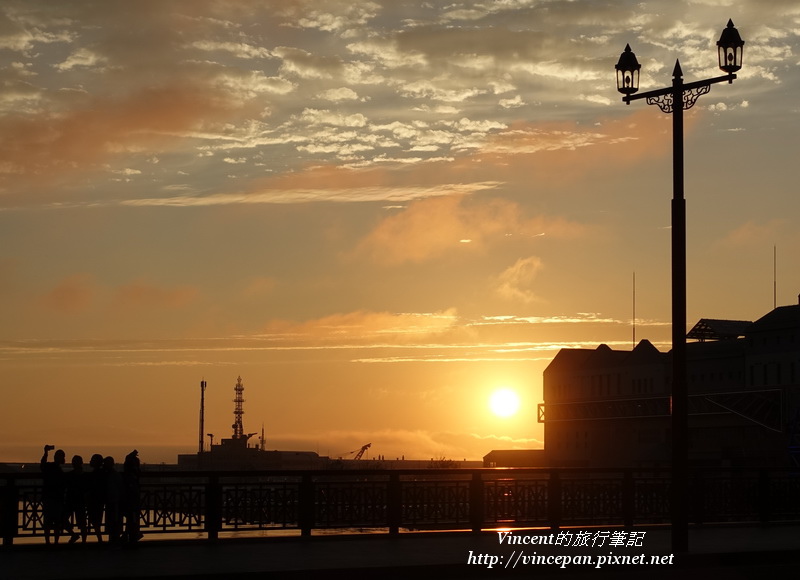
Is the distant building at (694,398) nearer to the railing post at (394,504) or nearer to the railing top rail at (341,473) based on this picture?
the railing top rail at (341,473)

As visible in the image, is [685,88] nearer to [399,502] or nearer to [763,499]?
[399,502]

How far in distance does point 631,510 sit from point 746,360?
9166 cm

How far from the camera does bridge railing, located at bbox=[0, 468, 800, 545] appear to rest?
72.1 feet

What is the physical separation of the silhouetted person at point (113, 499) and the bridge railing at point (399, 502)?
1.88 feet

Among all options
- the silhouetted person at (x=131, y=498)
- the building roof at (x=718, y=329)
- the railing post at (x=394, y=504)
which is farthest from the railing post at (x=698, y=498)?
the building roof at (x=718, y=329)

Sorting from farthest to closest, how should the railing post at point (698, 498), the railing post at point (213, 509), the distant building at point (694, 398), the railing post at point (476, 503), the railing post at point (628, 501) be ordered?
the distant building at point (694, 398) < the railing post at point (698, 498) < the railing post at point (628, 501) < the railing post at point (476, 503) < the railing post at point (213, 509)

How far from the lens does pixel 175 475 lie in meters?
21.7

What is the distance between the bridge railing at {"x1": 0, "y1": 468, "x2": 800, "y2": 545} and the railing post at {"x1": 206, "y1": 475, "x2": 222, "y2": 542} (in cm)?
2

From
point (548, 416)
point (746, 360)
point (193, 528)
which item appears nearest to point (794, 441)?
point (193, 528)

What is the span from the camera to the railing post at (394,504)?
23.8 m

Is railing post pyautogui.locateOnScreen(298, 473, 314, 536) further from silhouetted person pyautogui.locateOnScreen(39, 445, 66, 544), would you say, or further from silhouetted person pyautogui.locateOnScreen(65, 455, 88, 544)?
silhouetted person pyautogui.locateOnScreen(39, 445, 66, 544)

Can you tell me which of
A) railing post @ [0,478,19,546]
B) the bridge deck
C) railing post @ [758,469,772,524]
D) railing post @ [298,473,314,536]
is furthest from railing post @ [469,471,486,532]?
railing post @ [0,478,19,546]

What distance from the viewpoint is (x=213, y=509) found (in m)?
22.3

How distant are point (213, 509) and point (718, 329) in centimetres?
11289
